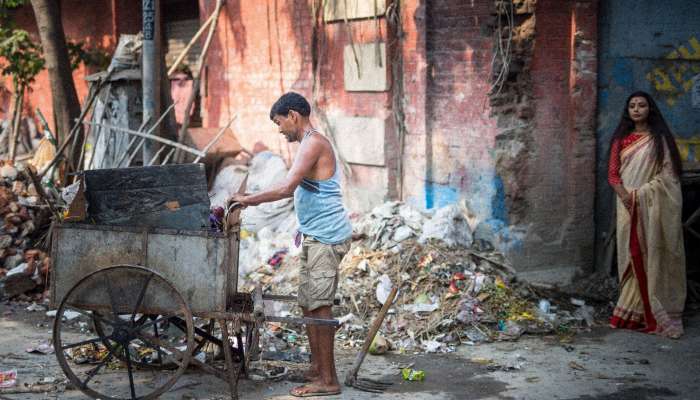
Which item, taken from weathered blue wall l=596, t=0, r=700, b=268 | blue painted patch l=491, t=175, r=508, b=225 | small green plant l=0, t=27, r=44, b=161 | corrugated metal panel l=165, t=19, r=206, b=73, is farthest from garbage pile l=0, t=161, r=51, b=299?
weathered blue wall l=596, t=0, r=700, b=268

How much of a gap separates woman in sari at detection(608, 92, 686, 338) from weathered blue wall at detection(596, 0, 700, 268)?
0.98m

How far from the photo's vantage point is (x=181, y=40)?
14.1 m

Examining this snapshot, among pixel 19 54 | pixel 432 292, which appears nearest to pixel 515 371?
pixel 432 292

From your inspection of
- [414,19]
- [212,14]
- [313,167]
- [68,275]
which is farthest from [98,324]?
[212,14]

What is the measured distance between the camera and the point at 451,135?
27.0ft

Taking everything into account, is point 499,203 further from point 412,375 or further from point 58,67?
point 58,67

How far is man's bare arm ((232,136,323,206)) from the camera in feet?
17.3

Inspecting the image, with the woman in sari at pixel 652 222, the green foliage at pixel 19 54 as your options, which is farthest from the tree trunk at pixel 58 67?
the woman in sari at pixel 652 222

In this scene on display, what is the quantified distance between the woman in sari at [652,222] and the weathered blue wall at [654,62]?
38.7 inches

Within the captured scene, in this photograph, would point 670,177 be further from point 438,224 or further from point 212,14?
point 212,14

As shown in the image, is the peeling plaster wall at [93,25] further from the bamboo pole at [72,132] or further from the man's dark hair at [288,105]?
the man's dark hair at [288,105]

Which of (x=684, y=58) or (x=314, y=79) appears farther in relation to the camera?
(x=314, y=79)

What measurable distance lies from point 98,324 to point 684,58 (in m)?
5.59

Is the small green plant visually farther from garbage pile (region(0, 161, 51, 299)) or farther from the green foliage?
garbage pile (region(0, 161, 51, 299))
